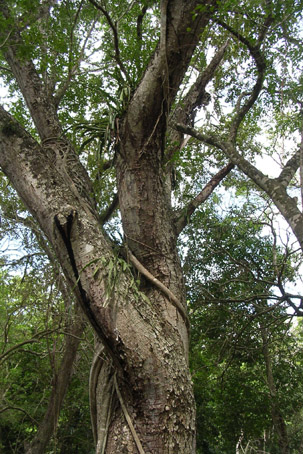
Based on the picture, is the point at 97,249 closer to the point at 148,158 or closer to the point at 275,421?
→ the point at 148,158

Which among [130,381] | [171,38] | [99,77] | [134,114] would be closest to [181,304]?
[130,381]

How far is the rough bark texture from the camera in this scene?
1.53m

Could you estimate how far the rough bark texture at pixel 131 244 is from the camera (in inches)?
60.4

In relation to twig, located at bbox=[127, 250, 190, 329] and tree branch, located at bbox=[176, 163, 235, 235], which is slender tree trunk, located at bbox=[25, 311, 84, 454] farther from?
twig, located at bbox=[127, 250, 190, 329]

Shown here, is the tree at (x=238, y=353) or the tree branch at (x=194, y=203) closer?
the tree branch at (x=194, y=203)

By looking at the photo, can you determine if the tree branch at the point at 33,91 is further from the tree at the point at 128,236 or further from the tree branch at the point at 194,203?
the tree branch at the point at 194,203

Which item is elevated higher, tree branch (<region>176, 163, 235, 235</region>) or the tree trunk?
tree branch (<region>176, 163, 235, 235</region>)

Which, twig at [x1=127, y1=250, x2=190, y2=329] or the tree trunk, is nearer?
twig at [x1=127, y1=250, x2=190, y2=329]

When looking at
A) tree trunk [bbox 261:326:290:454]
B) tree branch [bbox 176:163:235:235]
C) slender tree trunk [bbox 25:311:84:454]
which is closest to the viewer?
tree branch [bbox 176:163:235:235]

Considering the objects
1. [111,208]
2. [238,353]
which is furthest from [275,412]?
[111,208]

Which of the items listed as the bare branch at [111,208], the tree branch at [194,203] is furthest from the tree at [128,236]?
the bare branch at [111,208]

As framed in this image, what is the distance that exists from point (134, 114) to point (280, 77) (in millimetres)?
2210

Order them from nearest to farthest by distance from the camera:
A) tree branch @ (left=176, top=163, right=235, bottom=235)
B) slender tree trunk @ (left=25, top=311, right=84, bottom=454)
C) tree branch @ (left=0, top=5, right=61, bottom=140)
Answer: tree branch @ (left=0, top=5, right=61, bottom=140), tree branch @ (left=176, top=163, right=235, bottom=235), slender tree trunk @ (left=25, top=311, right=84, bottom=454)

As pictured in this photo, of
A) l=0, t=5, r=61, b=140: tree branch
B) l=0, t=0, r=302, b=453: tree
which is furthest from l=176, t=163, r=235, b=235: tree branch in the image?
l=0, t=5, r=61, b=140: tree branch
